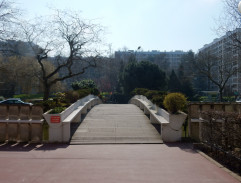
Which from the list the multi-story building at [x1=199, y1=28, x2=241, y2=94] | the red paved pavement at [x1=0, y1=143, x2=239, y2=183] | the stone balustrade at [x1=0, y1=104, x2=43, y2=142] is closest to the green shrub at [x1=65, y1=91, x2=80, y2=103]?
the stone balustrade at [x1=0, y1=104, x2=43, y2=142]

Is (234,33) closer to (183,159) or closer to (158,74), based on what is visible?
(183,159)

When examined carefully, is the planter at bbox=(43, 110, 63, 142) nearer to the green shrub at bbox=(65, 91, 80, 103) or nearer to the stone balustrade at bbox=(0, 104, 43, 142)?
the stone balustrade at bbox=(0, 104, 43, 142)

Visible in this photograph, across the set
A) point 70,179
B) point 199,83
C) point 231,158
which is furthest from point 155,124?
point 199,83

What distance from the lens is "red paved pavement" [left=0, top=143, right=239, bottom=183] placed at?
18.9 feet

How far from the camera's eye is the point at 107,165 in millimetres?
6805

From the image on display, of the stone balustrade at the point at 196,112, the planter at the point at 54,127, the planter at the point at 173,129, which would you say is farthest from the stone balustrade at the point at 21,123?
the stone balustrade at the point at 196,112

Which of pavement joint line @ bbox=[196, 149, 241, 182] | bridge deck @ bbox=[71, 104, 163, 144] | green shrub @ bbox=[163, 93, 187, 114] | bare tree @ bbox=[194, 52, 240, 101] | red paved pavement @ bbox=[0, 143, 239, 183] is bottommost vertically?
red paved pavement @ bbox=[0, 143, 239, 183]

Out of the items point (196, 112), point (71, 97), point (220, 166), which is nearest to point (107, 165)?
point (220, 166)

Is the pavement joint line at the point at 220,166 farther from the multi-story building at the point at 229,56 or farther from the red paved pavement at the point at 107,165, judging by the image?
the multi-story building at the point at 229,56

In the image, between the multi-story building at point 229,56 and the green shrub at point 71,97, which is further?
the multi-story building at point 229,56

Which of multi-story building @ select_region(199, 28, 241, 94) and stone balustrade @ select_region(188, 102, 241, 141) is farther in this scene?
multi-story building @ select_region(199, 28, 241, 94)

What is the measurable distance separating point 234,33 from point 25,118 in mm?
17625

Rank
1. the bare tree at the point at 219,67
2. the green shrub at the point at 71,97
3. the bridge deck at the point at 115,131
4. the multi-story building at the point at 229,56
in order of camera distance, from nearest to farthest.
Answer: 1. the bridge deck at the point at 115,131
2. the green shrub at the point at 71,97
3. the multi-story building at the point at 229,56
4. the bare tree at the point at 219,67

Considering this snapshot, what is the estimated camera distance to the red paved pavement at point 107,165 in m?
5.77
